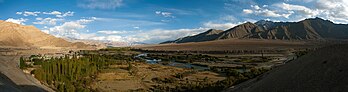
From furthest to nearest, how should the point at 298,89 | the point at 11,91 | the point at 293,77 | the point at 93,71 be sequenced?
the point at 93,71 < the point at 11,91 < the point at 293,77 < the point at 298,89

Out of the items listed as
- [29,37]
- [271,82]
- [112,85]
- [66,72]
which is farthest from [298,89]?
[29,37]

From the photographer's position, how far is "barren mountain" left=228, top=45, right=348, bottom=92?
1198 centimetres

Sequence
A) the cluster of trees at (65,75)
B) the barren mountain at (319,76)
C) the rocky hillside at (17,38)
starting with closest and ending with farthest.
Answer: the barren mountain at (319,76)
the cluster of trees at (65,75)
the rocky hillside at (17,38)

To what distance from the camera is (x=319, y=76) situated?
1313 cm

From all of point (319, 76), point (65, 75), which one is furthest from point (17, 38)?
point (319, 76)

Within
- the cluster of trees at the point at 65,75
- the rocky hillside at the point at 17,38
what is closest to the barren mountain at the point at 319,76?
the cluster of trees at the point at 65,75

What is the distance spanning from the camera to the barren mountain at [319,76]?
1198 cm

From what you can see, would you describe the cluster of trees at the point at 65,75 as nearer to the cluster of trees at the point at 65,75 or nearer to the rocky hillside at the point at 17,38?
the cluster of trees at the point at 65,75

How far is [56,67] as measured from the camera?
4378 centimetres

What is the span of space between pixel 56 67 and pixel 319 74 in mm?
38064

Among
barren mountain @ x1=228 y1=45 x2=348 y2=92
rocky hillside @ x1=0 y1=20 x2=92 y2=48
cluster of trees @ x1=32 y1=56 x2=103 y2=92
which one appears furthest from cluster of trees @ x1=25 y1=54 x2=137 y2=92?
rocky hillside @ x1=0 y1=20 x2=92 y2=48

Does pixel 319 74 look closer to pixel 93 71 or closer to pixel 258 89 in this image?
pixel 258 89

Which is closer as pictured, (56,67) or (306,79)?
(306,79)

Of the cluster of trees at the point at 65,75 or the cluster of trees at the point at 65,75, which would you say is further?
the cluster of trees at the point at 65,75
